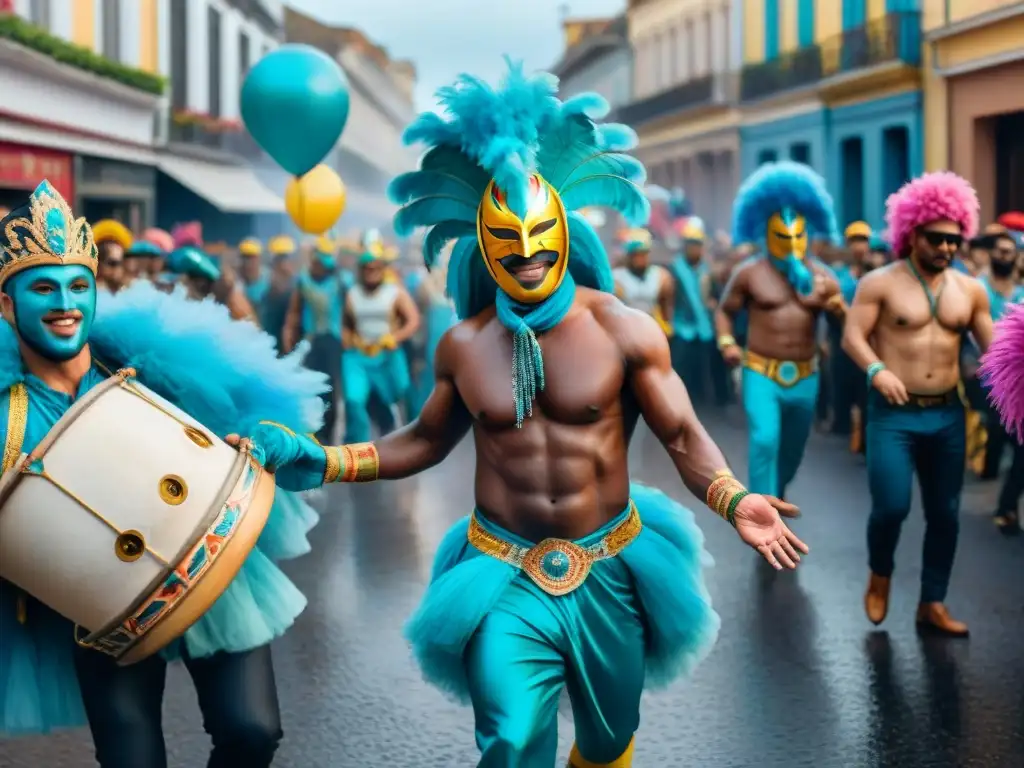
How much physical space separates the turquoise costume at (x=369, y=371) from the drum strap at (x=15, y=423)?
8206 millimetres

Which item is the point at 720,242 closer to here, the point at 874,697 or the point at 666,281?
the point at 666,281

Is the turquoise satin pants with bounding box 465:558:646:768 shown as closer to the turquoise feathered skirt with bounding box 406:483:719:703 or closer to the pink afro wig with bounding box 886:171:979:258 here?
the turquoise feathered skirt with bounding box 406:483:719:703

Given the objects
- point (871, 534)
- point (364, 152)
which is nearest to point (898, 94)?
point (871, 534)

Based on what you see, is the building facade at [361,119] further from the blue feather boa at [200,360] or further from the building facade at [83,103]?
the blue feather boa at [200,360]

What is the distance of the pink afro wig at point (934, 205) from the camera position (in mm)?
7090

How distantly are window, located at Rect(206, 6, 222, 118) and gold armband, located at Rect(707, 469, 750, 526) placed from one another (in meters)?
29.3

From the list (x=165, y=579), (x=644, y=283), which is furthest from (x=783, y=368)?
(x=644, y=283)

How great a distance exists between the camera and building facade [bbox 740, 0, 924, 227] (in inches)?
1096

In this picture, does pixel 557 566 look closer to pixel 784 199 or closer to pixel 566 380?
pixel 566 380

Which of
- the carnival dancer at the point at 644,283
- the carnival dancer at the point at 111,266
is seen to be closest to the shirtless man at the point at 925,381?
the carnival dancer at the point at 111,266

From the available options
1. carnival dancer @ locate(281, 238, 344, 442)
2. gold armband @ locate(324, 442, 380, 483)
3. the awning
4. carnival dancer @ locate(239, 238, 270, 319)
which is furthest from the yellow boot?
the awning

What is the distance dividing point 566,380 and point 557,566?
52 cm

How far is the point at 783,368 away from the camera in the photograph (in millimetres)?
9242

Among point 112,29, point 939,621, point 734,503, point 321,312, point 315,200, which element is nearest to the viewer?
point 734,503
